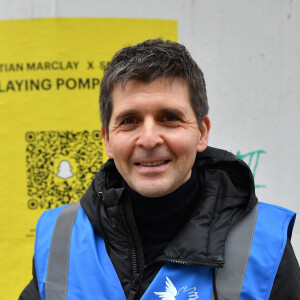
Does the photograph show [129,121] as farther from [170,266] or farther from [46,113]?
[46,113]

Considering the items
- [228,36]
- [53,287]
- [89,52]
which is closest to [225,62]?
[228,36]

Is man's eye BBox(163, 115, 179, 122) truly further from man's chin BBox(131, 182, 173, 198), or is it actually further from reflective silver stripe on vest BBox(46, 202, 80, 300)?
reflective silver stripe on vest BBox(46, 202, 80, 300)

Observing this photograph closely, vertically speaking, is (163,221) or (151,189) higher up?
(151,189)

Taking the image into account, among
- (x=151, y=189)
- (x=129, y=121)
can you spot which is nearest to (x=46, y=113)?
(x=129, y=121)

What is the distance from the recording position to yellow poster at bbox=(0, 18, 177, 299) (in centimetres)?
176

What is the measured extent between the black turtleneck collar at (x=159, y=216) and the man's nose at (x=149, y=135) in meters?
0.17

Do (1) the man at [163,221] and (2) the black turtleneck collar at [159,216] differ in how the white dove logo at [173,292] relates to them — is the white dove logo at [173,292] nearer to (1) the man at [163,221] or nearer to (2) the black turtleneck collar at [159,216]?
(1) the man at [163,221]

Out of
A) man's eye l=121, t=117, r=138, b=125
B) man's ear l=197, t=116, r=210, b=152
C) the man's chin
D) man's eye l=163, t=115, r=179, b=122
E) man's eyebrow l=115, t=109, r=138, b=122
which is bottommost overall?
the man's chin

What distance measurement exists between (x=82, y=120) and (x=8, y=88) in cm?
33

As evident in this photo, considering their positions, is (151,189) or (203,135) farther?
(203,135)

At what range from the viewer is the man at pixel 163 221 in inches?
42.8

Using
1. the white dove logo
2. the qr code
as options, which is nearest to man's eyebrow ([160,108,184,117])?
the white dove logo

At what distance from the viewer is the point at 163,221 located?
3.89 feet

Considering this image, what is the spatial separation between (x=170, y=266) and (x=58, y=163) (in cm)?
83
